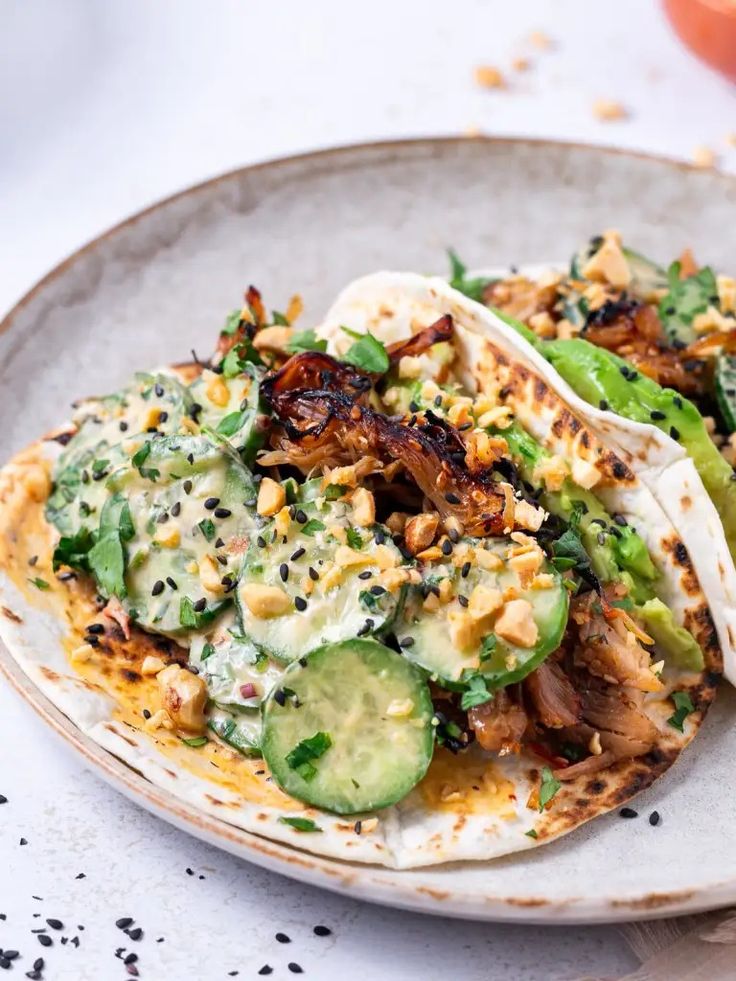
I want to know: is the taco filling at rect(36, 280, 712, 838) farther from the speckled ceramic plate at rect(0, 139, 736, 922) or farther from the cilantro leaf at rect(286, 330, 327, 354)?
the speckled ceramic plate at rect(0, 139, 736, 922)

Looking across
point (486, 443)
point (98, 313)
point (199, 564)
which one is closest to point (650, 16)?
point (98, 313)

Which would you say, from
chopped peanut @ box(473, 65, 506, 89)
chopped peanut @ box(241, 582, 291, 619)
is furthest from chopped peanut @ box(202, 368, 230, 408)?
chopped peanut @ box(473, 65, 506, 89)

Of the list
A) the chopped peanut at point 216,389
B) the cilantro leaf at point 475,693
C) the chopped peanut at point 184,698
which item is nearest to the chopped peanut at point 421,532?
the cilantro leaf at point 475,693

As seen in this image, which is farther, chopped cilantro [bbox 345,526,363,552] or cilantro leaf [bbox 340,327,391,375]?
cilantro leaf [bbox 340,327,391,375]

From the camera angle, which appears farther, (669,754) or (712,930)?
(669,754)

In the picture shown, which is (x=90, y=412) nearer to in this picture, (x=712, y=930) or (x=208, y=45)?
(x=712, y=930)

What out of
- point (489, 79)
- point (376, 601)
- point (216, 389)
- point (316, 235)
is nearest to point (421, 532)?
point (376, 601)

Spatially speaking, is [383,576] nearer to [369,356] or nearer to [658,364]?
[369,356]

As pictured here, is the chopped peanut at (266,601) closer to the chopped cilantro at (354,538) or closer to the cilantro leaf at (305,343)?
the chopped cilantro at (354,538)
